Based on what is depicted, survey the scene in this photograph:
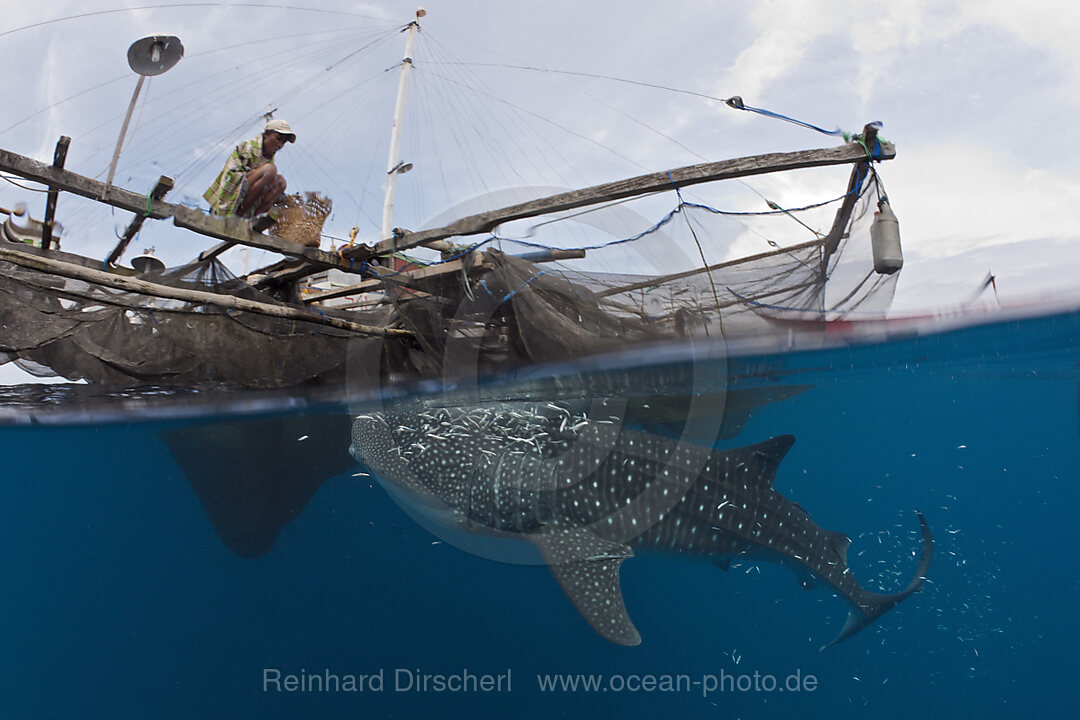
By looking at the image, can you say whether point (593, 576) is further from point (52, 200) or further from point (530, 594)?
point (530, 594)

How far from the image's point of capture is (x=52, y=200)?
476cm

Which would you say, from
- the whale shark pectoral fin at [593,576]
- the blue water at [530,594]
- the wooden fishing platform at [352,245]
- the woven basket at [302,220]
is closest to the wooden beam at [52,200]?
the wooden fishing platform at [352,245]

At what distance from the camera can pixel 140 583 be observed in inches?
912

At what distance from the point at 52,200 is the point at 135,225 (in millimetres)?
588

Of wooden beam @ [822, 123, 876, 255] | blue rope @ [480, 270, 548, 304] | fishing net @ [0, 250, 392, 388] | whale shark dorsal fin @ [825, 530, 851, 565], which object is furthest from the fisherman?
whale shark dorsal fin @ [825, 530, 851, 565]

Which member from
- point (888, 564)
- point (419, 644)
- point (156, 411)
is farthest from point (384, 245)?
point (888, 564)

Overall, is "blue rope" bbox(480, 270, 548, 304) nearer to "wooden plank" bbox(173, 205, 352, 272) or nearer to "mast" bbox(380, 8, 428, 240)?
"wooden plank" bbox(173, 205, 352, 272)

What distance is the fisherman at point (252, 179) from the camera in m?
4.86

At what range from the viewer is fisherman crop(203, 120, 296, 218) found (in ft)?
15.9

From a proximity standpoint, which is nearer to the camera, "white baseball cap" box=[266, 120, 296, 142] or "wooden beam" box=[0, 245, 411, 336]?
"wooden beam" box=[0, 245, 411, 336]

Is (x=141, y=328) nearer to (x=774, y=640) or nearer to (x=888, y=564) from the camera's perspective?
(x=774, y=640)

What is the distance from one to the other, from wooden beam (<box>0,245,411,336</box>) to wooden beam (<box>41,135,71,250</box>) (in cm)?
50

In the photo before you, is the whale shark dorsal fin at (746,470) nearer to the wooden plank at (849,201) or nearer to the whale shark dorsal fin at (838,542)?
the whale shark dorsal fin at (838,542)

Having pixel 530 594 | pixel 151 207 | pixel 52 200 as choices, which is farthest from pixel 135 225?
pixel 530 594
